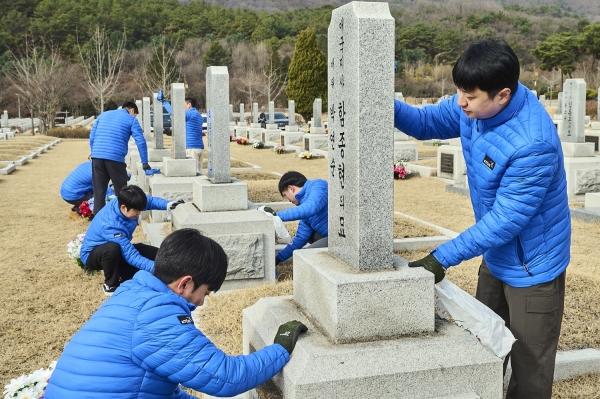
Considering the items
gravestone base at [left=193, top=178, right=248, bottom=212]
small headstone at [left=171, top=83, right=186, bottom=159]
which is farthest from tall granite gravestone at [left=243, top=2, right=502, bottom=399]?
small headstone at [left=171, top=83, right=186, bottom=159]

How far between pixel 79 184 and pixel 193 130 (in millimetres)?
2665

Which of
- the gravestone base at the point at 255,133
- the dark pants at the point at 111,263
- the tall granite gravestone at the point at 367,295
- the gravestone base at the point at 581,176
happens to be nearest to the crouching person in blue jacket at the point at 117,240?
the dark pants at the point at 111,263

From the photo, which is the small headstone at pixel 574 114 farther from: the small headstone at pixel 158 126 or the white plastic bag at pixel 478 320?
the white plastic bag at pixel 478 320

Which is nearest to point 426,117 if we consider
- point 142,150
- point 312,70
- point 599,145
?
point 142,150

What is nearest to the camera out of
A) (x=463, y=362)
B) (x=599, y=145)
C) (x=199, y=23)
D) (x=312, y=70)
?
(x=463, y=362)

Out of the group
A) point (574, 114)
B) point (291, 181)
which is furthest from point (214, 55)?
point (291, 181)

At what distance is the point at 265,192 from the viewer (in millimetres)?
10414

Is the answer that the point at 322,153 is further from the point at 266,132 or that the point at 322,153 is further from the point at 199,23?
the point at 199,23

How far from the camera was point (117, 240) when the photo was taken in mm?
5109

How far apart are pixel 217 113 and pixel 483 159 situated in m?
4.02

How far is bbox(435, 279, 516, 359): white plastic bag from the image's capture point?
2441 millimetres

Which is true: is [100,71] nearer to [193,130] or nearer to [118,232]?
[193,130]

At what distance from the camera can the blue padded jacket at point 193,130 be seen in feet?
36.1

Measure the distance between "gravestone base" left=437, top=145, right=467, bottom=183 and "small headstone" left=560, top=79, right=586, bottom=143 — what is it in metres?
1.99
